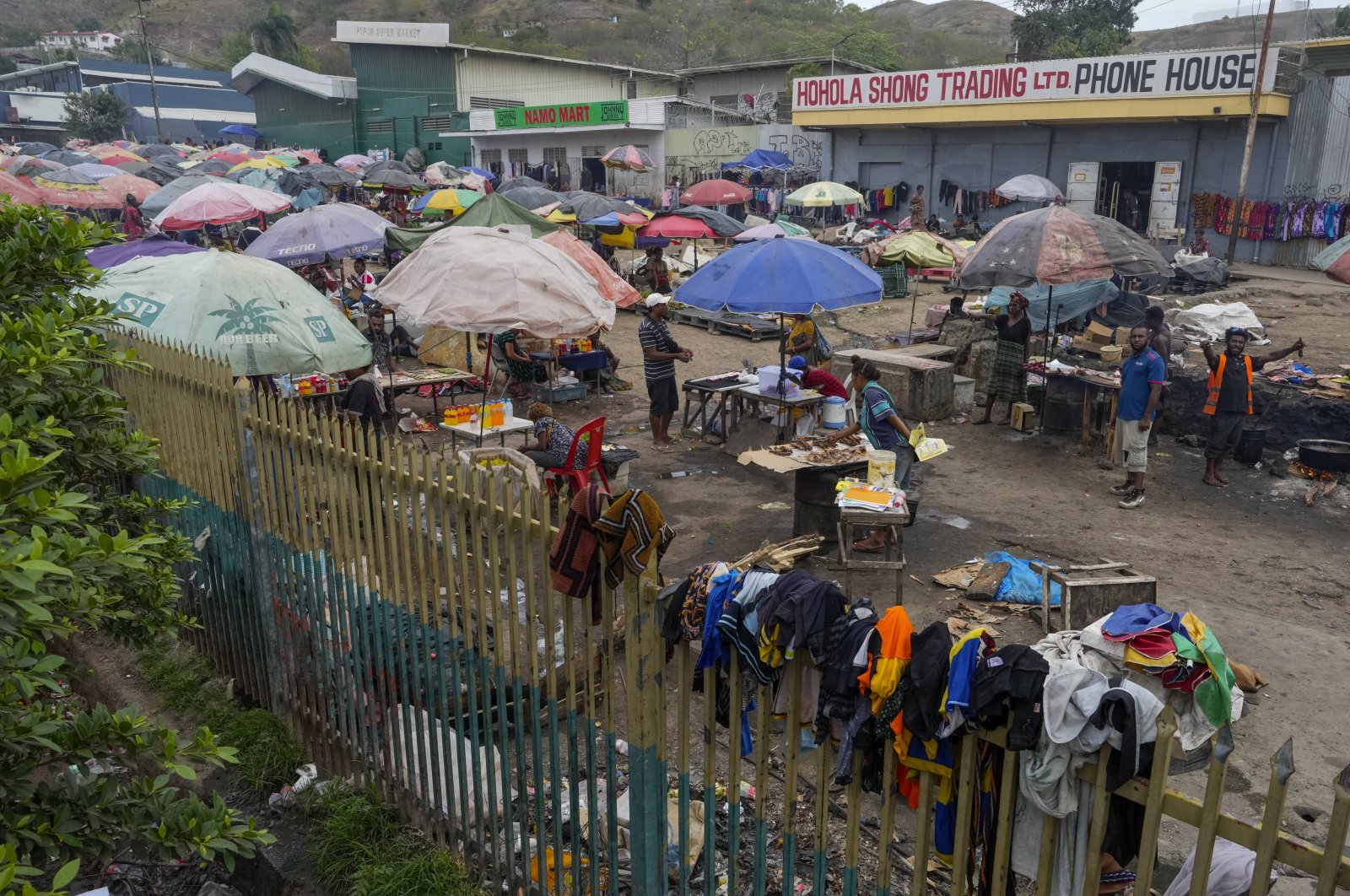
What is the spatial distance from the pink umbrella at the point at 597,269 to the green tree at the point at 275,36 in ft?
216

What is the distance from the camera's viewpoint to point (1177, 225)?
25094 mm

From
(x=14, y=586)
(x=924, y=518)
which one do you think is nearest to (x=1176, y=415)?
(x=924, y=518)

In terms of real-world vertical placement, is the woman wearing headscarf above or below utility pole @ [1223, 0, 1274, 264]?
below

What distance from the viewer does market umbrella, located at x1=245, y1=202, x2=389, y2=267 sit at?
1370 centimetres

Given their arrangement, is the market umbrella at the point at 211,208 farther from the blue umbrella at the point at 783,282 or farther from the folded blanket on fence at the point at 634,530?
the folded blanket on fence at the point at 634,530

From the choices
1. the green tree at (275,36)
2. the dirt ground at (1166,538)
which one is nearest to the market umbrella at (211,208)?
the dirt ground at (1166,538)

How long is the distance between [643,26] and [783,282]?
254 feet

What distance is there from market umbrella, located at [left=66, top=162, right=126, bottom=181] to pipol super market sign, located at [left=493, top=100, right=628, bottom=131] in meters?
16.8

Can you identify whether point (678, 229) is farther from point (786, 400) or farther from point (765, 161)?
point (765, 161)

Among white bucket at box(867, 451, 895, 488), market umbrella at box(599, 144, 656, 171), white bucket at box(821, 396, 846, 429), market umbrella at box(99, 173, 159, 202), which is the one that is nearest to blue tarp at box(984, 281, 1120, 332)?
white bucket at box(821, 396, 846, 429)

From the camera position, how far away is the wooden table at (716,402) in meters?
11.7

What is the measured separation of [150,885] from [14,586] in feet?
10.4

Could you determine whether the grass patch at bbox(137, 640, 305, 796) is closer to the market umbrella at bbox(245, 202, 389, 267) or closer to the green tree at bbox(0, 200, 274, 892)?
the green tree at bbox(0, 200, 274, 892)

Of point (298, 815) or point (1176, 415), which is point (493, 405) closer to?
point (298, 815)
